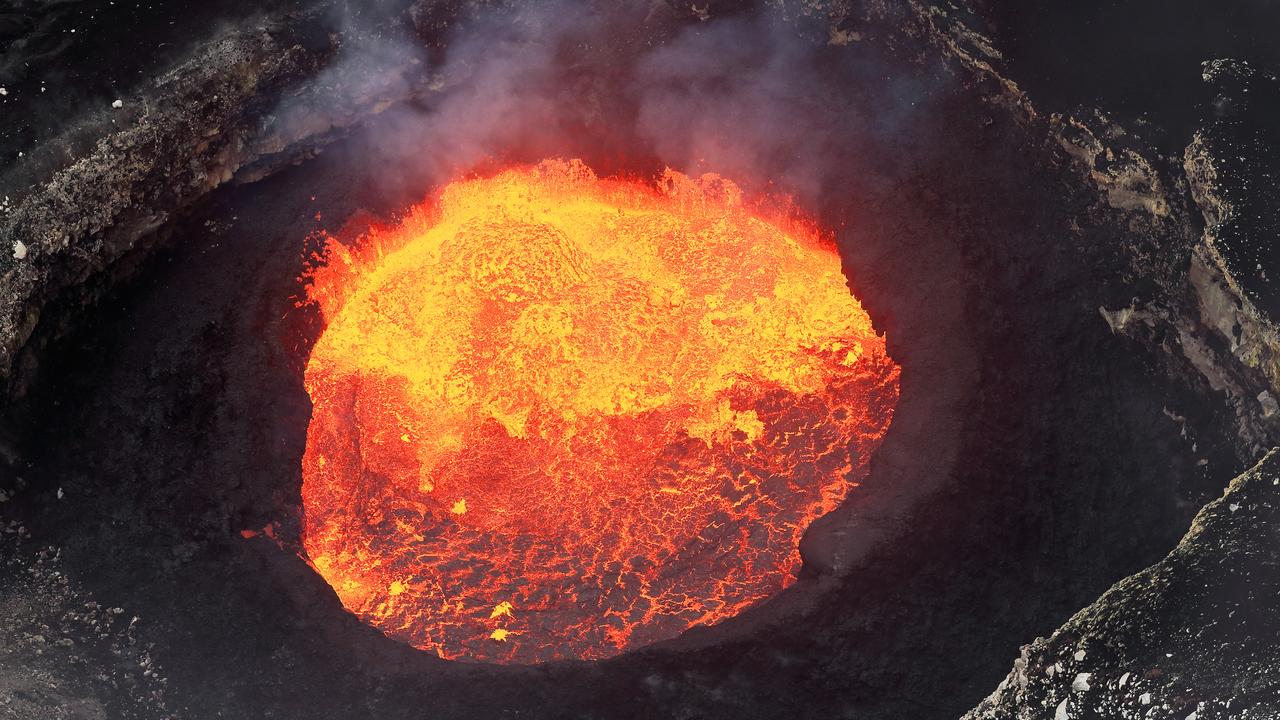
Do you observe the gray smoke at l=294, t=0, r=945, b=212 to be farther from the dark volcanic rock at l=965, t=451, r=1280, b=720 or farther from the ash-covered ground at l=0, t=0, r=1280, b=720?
the dark volcanic rock at l=965, t=451, r=1280, b=720

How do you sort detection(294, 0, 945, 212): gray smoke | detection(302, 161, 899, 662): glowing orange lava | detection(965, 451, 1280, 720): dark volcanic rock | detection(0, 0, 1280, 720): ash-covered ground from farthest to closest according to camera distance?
detection(294, 0, 945, 212): gray smoke → detection(302, 161, 899, 662): glowing orange lava → detection(0, 0, 1280, 720): ash-covered ground → detection(965, 451, 1280, 720): dark volcanic rock

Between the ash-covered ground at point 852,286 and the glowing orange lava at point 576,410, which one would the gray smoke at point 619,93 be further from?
the glowing orange lava at point 576,410

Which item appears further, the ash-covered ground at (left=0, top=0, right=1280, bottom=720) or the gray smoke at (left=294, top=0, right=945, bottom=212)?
the gray smoke at (left=294, top=0, right=945, bottom=212)

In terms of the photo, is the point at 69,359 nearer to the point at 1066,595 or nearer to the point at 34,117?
the point at 34,117

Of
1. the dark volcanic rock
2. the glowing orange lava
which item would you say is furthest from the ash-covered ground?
the glowing orange lava

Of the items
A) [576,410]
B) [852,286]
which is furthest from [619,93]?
[576,410]

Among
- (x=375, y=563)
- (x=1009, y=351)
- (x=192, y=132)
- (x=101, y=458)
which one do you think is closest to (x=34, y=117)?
(x=192, y=132)

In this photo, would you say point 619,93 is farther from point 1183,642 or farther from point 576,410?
point 1183,642
